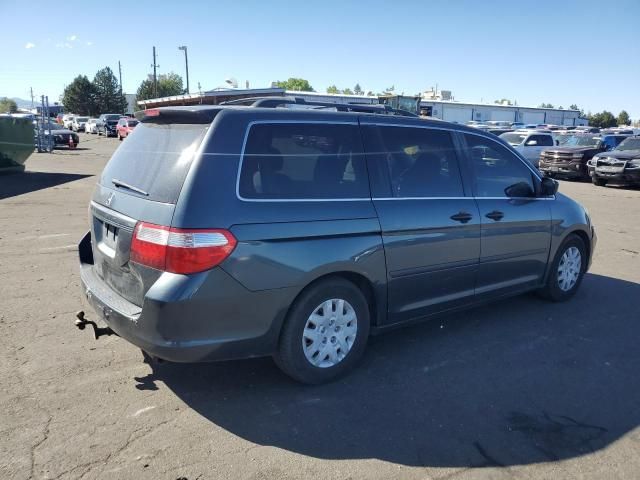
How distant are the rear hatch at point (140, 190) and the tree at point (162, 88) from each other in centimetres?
7582

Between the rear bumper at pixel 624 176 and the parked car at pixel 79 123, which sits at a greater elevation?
the parked car at pixel 79 123

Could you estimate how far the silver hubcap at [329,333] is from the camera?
3639mm

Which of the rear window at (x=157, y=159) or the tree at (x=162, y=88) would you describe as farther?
the tree at (x=162, y=88)

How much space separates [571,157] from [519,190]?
17.2m

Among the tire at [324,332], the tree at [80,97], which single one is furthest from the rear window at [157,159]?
the tree at [80,97]

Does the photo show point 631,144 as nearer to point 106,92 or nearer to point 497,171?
point 497,171

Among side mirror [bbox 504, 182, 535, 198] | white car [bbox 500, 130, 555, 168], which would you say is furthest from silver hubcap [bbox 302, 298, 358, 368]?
white car [bbox 500, 130, 555, 168]

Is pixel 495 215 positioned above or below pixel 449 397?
above

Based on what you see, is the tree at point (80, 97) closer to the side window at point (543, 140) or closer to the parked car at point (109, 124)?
the parked car at point (109, 124)

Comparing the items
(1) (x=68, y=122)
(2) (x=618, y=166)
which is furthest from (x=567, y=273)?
(1) (x=68, y=122)

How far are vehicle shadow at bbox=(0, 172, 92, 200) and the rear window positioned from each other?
10077mm

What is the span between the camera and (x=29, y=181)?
50.5ft

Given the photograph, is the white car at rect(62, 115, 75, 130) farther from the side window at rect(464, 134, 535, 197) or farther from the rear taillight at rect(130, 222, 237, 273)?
the rear taillight at rect(130, 222, 237, 273)

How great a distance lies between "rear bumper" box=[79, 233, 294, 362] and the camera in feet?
10.1
